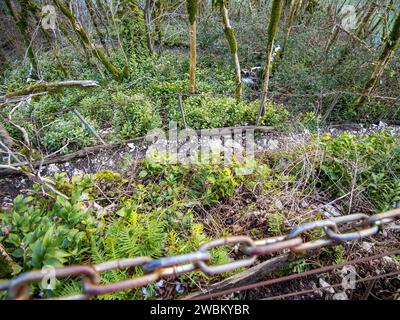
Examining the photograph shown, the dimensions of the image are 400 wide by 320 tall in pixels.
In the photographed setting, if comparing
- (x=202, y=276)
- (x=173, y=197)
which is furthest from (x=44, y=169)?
(x=202, y=276)

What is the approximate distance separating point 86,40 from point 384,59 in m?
8.29

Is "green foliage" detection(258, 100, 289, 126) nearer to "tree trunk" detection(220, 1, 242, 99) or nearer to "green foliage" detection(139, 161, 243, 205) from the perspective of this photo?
"tree trunk" detection(220, 1, 242, 99)

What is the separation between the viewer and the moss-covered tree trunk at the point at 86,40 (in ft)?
20.7

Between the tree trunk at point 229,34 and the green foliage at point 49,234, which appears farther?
the tree trunk at point 229,34

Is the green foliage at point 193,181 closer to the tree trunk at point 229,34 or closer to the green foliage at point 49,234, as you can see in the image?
the green foliage at point 49,234

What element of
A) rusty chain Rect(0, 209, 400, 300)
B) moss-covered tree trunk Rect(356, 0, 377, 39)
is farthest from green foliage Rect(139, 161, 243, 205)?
moss-covered tree trunk Rect(356, 0, 377, 39)

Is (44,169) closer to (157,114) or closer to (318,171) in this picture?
(157,114)

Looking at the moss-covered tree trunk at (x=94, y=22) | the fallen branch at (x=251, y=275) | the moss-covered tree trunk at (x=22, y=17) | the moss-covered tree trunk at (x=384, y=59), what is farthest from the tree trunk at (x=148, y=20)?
the fallen branch at (x=251, y=275)

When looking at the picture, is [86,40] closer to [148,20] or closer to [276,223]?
[148,20]

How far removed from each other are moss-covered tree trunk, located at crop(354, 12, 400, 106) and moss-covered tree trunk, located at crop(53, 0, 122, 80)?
23.7 ft

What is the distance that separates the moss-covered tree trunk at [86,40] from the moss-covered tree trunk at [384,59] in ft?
23.7

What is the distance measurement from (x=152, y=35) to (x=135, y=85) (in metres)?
2.91

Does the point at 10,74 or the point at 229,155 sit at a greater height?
the point at 10,74

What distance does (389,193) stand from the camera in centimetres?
290
